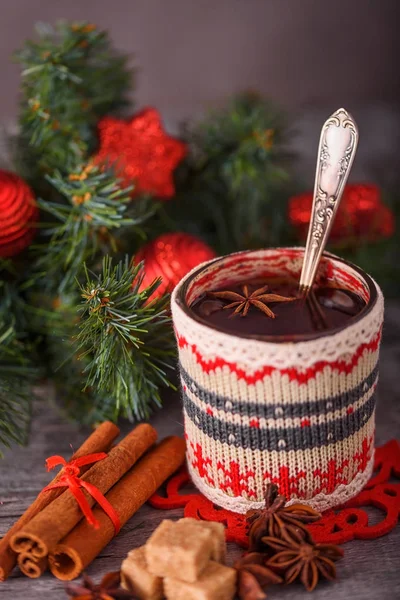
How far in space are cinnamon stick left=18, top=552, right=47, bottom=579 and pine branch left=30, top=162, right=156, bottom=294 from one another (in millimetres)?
351

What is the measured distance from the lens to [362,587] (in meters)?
0.73

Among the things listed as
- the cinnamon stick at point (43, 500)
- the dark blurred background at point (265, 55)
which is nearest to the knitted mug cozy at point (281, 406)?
the cinnamon stick at point (43, 500)

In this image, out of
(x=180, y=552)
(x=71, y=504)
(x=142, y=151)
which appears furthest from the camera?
(x=142, y=151)

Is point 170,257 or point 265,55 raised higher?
point 265,55

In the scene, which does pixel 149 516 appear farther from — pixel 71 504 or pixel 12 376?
pixel 12 376

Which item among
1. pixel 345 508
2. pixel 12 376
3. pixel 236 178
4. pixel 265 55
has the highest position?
pixel 265 55

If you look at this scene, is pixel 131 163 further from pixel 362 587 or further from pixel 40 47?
pixel 362 587

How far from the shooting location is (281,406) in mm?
745

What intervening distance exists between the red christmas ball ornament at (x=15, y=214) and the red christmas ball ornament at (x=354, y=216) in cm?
44

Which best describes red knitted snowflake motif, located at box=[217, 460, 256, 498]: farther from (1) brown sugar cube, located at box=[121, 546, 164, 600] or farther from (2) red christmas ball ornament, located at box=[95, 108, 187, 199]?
(2) red christmas ball ornament, located at box=[95, 108, 187, 199]

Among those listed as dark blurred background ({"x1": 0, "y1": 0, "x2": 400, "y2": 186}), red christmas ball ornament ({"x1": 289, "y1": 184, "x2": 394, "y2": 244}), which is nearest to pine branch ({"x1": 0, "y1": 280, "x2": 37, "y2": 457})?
red christmas ball ornament ({"x1": 289, "y1": 184, "x2": 394, "y2": 244})

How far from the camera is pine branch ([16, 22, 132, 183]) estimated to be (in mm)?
1032

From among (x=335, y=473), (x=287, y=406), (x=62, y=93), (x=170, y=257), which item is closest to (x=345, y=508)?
Answer: (x=335, y=473)

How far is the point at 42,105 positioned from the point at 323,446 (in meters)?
0.60
